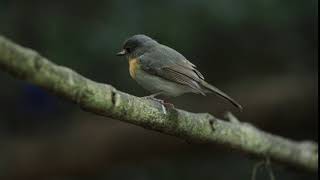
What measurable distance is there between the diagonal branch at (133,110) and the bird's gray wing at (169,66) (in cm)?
14

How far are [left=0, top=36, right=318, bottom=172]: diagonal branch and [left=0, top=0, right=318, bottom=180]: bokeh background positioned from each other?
775mm

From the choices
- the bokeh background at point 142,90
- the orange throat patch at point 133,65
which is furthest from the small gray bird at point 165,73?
the bokeh background at point 142,90

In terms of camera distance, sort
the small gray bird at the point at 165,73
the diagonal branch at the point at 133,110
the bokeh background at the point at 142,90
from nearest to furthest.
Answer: the diagonal branch at the point at 133,110, the small gray bird at the point at 165,73, the bokeh background at the point at 142,90

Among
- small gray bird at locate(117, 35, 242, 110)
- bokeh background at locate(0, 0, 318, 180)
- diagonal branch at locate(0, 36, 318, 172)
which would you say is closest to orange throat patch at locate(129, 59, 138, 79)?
small gray bird at locate(117, 35, 242, 110)

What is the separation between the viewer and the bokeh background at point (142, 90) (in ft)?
18.3

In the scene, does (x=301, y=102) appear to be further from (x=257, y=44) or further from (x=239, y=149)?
(x=239, y=149)

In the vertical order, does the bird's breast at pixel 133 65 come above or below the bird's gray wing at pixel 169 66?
below

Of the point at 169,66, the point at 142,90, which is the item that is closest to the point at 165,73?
the point at 169,66

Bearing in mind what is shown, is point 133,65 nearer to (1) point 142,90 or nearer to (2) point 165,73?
(2) point 165,73

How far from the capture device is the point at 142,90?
5.23m

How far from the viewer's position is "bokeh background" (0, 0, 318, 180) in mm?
5570

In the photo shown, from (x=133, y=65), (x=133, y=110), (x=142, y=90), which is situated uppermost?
(x=142, y=90)

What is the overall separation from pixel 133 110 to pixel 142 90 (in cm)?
245

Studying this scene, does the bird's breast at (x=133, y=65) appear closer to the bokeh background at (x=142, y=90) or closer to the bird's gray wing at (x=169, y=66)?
the bird's gray wing at (x=169, y=66)
